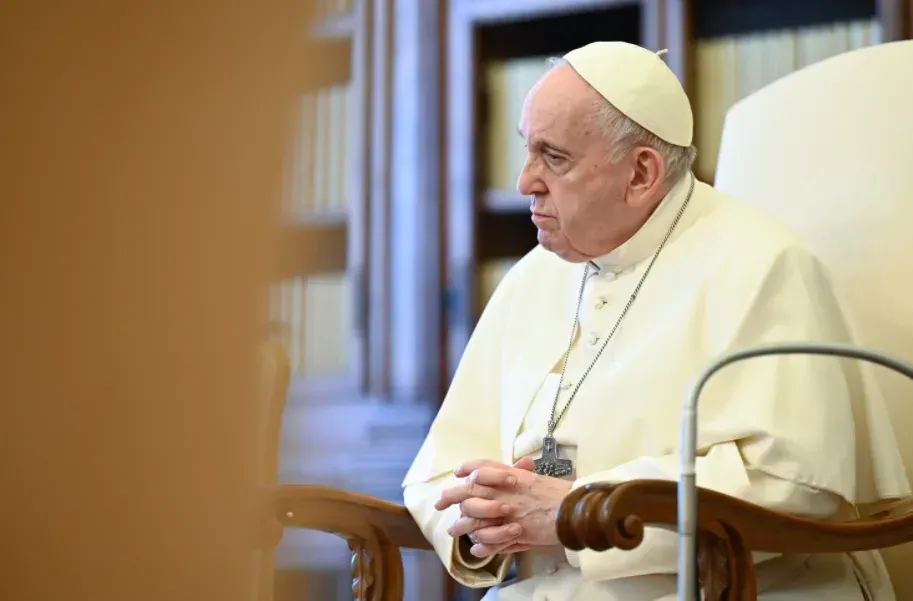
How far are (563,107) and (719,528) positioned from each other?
82 cm

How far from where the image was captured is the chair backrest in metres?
1.99

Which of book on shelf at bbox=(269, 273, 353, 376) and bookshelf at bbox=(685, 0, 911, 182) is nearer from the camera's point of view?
bookshelf at bbox=(685, 0, 911, 182)

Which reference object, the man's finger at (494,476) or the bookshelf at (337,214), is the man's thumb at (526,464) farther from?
the bookshelf at (337,214)

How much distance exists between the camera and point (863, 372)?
184 centimetres

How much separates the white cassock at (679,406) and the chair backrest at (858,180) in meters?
0.18

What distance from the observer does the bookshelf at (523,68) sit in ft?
9.86

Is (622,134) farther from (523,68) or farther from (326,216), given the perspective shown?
(326,216)

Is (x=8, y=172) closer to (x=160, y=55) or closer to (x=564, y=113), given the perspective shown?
(x=160, y=55)

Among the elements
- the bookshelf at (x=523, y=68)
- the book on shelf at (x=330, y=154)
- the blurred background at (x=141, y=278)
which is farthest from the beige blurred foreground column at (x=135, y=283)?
the book on shelf at (x=330, y=154)

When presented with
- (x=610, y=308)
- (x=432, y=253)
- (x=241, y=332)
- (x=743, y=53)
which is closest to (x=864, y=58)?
(x=610, y=308)

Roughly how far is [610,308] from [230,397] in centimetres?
171

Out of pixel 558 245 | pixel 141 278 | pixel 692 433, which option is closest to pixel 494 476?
pixel 558 245

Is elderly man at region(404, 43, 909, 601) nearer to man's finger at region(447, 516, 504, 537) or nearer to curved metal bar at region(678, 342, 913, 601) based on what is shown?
man's finger at region(447, 516, 504, 537)

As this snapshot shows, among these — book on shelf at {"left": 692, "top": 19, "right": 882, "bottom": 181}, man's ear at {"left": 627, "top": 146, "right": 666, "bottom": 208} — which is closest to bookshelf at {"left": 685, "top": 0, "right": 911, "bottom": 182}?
book on shelf at {"left": 692, "top": 19, "right": 882, "bottom": 181}
